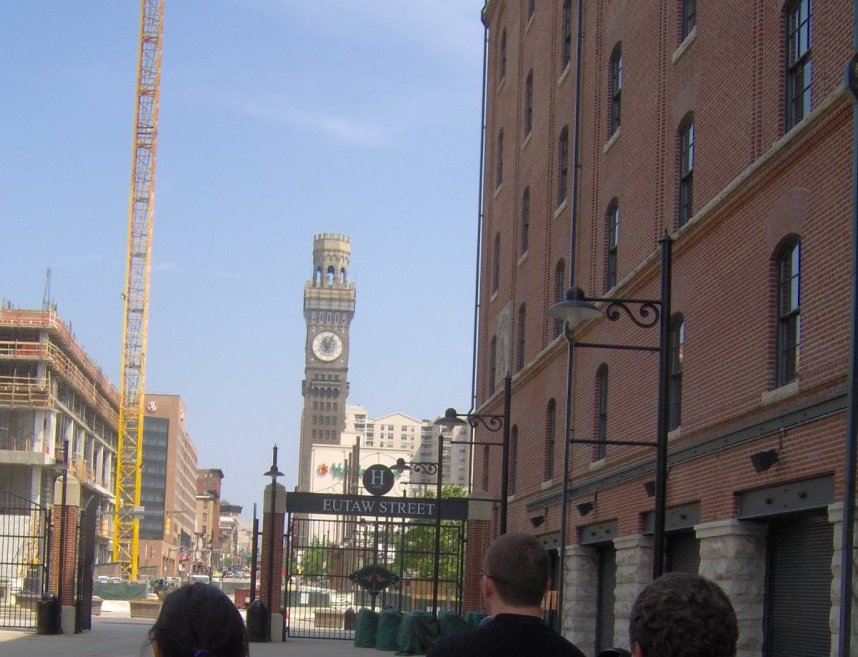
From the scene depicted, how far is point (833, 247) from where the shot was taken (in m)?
15.1

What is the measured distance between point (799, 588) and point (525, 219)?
68.7ft

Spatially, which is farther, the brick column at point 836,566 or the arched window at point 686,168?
the arched window at point 686,168

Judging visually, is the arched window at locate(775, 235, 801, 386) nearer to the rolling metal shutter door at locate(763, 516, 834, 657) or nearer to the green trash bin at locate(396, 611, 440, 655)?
the rolling metal shutter door at locate(763, 516, 834, 657)

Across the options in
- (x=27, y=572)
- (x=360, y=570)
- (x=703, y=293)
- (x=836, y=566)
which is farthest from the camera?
(x=27, y=572)

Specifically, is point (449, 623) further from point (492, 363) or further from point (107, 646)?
point (492, 363)

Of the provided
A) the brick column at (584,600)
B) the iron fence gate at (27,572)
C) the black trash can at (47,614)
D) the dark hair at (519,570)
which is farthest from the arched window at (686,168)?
the black trash can at (47,614)

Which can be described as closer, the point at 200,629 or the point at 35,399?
the point at 200,629

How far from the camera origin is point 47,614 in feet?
114

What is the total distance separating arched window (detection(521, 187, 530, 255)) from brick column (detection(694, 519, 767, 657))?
18471mm

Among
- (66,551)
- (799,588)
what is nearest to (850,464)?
(799,588)

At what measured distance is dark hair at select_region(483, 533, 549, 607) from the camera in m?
4.56

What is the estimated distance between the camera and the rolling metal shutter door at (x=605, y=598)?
84.7 ft

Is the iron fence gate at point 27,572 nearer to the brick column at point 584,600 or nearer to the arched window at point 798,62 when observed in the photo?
the brick column at point 584,600

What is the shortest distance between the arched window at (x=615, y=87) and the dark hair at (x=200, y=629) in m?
23.8
